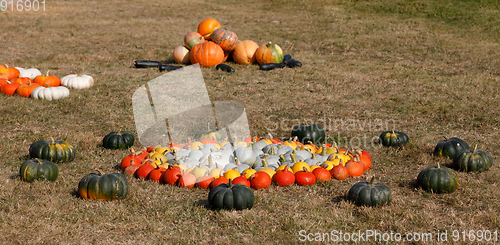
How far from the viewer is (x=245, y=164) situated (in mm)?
7449

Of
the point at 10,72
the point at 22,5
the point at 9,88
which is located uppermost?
the point at 22,5

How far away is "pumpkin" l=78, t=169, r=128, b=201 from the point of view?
20.6ft

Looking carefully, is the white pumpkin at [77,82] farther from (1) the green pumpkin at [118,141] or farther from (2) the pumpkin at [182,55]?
(1) the green pumpkin at [118,141]

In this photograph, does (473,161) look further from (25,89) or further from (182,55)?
(182,55)

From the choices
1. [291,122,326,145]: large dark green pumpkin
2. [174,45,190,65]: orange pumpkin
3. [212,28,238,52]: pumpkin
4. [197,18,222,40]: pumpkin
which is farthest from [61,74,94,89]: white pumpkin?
[291,122,326,145]: large dark green pumpkin

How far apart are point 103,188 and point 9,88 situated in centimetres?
829

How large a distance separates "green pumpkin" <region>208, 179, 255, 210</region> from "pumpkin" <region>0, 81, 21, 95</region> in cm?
928

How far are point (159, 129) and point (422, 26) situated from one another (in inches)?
733

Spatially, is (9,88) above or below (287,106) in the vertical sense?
above

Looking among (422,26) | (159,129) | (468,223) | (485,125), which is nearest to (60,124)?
(159,129)

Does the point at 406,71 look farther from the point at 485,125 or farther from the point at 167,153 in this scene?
the point at 167,153

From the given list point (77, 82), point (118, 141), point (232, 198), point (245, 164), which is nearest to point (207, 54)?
point (77, 82)

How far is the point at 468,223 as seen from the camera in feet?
18.6

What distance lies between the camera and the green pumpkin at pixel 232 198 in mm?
5973
